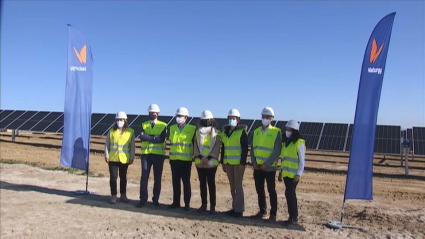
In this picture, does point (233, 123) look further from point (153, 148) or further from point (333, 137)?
point (333, 137)

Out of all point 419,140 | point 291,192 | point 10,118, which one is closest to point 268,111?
point 291,192

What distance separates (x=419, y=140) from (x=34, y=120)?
2194 centimetres

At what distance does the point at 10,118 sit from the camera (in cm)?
2409

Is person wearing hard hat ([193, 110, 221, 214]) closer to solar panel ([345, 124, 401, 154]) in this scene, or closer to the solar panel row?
the solar panel row

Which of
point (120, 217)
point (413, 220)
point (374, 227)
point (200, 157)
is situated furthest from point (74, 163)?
point (413, 220)

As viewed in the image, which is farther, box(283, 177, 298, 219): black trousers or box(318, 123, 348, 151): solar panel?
box(318, 123, 348, 151): solar panel

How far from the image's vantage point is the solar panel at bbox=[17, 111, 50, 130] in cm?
2197

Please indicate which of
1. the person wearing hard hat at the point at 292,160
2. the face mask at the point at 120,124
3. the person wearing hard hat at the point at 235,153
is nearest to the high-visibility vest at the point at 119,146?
the face mask at the point at 120,124

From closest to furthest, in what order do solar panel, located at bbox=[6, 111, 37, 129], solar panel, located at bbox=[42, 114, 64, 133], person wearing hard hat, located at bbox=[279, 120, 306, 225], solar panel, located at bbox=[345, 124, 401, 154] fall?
person wearing hard hat, located at bbox=[279, 120, 306, 225] < solar panel, located at bbox=[345, 124, 401, 154] < solar panel, located at bbox=[42, 114, 64, 133] < solar panel, located at bbox=[6, 111, 37, 129]

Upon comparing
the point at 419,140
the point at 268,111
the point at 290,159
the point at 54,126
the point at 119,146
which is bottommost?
the point at 54,126

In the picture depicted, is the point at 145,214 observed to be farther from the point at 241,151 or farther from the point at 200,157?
the point at 241,151

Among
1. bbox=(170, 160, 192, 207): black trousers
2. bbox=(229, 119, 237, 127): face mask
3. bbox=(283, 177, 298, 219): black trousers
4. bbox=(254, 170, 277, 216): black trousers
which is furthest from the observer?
bbox=(170, 160, 192, 207): black trousers

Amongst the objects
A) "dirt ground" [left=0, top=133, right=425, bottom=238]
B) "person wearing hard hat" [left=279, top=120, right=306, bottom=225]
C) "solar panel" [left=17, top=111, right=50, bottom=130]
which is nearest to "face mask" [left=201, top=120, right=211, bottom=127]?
"person wearing hard hat" [left=279, top=120, right=306, bottom=225]

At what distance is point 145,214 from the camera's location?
6.89 m
